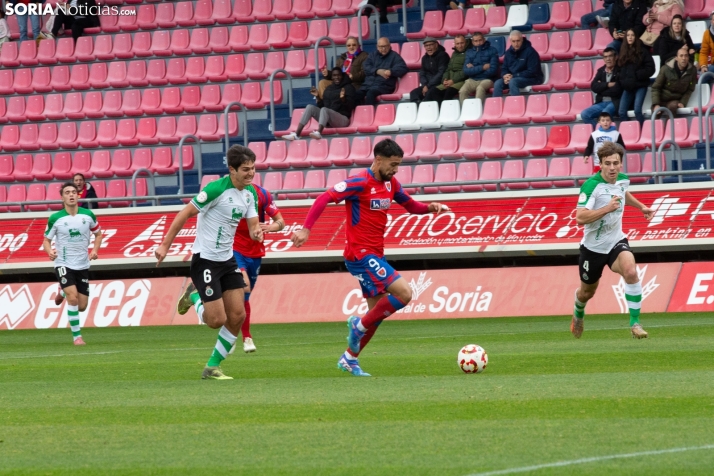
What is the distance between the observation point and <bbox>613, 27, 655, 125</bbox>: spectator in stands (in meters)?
23.3

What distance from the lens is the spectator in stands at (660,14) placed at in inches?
958

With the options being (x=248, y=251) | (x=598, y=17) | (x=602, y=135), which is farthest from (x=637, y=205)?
(x=598, y=17)

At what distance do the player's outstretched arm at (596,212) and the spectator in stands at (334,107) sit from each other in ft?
42.6

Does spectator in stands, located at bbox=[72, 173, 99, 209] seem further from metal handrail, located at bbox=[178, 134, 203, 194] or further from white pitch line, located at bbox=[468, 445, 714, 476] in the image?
white pitch line, located at bbox=[468, 445, 714, 476]

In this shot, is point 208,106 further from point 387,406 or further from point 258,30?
point 387,406

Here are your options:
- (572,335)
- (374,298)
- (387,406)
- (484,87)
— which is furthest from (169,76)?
(387,406)

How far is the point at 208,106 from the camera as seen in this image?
97.8 feet

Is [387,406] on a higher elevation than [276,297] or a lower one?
higher

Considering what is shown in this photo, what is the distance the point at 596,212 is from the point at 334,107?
13.5 meters

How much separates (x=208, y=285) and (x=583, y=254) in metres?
5.36

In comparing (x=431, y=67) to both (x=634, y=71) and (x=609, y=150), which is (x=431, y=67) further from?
(x=609, y=150)

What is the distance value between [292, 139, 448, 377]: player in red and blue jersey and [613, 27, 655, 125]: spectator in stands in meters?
12.1

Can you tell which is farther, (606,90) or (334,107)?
(334,107)

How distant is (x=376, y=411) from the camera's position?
28.9 feet
